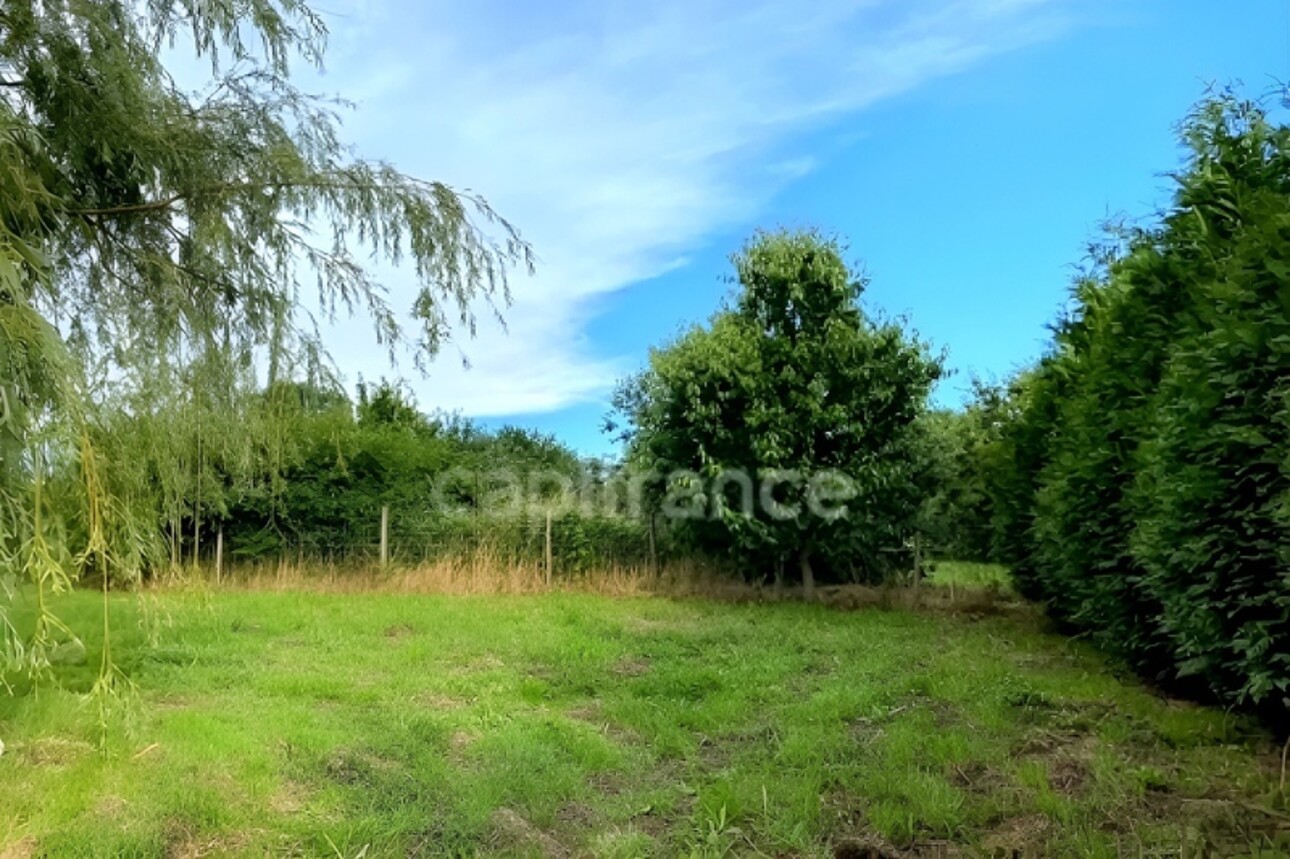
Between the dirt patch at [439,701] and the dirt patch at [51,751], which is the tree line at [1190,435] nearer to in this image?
the dirt patch at [439,701]

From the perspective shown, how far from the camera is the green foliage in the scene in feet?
11.6

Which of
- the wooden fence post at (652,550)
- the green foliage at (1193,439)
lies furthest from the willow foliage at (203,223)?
the wooden fence post at (652,550)

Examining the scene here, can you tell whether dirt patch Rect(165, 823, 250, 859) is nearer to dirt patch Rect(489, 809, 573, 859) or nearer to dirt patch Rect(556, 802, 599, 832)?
dirt patch Rect(489, 809, 573, 859)

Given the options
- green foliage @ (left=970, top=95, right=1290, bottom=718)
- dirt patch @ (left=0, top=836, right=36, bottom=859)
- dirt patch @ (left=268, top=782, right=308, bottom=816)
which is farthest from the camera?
green foliage @ (left=970, top=95, right=1290, bottom=718)

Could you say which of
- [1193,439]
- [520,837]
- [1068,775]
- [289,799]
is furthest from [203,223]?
[1193,439]

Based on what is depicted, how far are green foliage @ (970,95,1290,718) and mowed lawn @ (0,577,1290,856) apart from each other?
0.48m

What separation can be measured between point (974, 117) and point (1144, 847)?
5025mm

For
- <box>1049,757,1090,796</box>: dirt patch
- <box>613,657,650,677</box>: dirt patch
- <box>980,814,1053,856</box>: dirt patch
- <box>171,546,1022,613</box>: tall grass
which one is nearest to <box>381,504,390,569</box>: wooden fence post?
<box>171,546,1022,613</box>: tall grass

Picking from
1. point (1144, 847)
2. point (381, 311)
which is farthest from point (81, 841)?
point (1144, 847)

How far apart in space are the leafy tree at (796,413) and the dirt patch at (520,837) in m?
7.32

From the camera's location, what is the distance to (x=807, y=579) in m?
10.9

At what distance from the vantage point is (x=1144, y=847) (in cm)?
258

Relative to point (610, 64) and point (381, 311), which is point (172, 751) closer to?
point (381, 311)

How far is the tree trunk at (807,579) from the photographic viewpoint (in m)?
10.9
